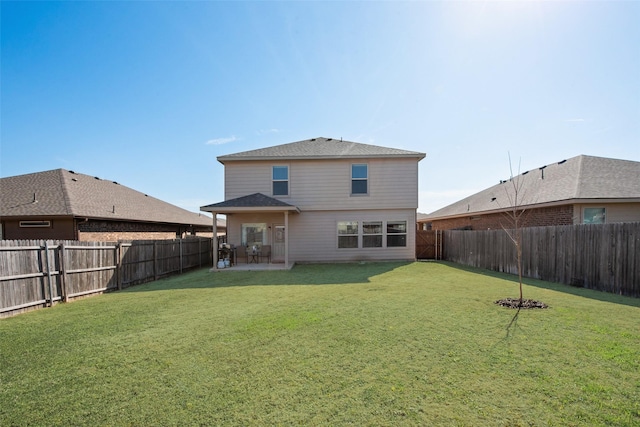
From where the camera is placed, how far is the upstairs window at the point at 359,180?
14.7 m

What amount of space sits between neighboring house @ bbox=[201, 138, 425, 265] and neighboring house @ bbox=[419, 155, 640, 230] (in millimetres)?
5032

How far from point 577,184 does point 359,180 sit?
32.3 ft

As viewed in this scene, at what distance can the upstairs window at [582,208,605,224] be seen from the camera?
1216 centimetres

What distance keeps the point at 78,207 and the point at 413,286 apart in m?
14.8

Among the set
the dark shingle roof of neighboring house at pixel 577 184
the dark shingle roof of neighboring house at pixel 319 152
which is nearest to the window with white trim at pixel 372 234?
the dark shingle roof of neighboring house at pixel 319 152

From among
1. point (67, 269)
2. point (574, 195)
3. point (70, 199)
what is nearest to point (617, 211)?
point (574, 195)

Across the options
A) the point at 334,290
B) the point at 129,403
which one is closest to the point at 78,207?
the point at 334,290

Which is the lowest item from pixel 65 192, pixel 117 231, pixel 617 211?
pixel 117 231

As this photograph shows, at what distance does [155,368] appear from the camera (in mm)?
3527

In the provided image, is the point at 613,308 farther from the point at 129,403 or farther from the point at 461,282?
the point at 129,403

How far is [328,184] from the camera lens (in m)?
14.6

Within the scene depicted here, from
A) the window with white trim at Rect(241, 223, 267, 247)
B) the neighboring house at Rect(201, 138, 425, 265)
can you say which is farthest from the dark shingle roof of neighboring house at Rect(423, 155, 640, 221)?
the window with white trim at Rect(241, 223, 267, 247)

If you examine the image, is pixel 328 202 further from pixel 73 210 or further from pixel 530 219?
pixel 73 210

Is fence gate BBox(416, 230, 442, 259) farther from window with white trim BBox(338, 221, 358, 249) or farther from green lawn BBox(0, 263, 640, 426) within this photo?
green lawn BBox(0, 263, 640, 426)
